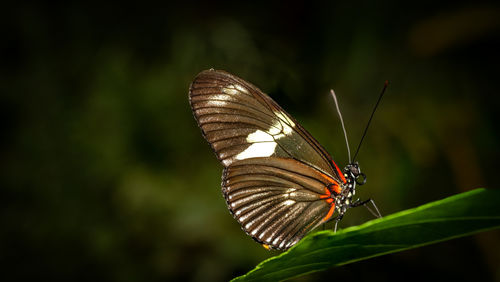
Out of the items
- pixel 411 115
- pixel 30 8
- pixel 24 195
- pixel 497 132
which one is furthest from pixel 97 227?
pixel 497 132

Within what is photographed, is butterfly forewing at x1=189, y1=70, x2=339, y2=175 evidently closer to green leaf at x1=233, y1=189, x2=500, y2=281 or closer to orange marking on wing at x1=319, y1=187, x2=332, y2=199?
orange marking on wing at x1=319, y1=187, x2=332, y2=199

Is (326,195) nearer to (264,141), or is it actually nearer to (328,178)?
(328,178)

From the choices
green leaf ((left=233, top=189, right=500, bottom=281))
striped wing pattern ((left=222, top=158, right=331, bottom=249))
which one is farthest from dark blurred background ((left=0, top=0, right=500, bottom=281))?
green leaf ((left=233, top=189, right=500, bottom=281))

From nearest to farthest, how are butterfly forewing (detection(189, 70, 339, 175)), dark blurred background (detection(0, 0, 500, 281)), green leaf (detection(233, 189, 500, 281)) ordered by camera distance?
green leaf (detection(233, 189, 500, 281))
butterfly forewing (detection(189, 70, 339, 175))
dark blurred background (detection(0, 0, 500, 281))

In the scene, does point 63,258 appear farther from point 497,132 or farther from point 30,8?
point 497,132

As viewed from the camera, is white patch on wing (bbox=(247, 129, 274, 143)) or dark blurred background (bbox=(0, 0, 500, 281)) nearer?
white patch on wing (bbox=(247, 129, 274, 143))

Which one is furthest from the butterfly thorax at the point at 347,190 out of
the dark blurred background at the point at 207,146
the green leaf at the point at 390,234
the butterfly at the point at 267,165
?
the dark blurred background at the point at 207,146

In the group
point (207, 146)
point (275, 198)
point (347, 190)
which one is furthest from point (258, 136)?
point (207, 146)

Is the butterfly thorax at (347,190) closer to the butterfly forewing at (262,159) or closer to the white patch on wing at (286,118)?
the butterfly forewing at (262,159)
